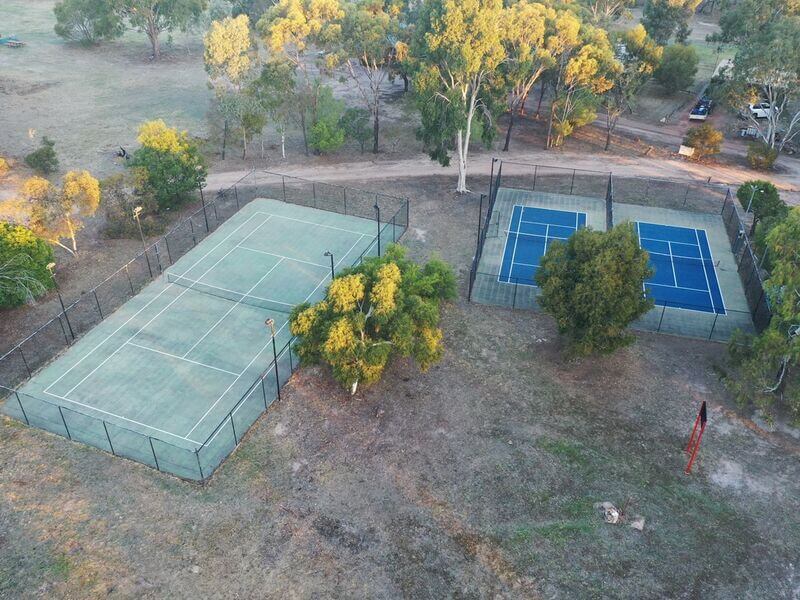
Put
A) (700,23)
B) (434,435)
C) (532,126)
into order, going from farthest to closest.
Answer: (700,23), (532,126), (434,435)

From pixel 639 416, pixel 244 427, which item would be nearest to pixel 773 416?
pixel 639 416

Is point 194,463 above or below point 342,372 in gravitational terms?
below

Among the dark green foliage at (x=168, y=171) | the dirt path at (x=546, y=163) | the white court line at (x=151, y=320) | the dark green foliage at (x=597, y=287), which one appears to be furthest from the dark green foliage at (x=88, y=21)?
the dark green foliage at (x=597, y=287)

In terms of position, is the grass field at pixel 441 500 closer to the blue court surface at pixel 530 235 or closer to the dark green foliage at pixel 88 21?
the blue court surface at pixel 530 235

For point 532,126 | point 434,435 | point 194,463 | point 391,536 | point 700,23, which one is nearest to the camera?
point 391,536

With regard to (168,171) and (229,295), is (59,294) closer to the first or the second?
(229,295)

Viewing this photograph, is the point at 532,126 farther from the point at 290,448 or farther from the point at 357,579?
the point at 357,579

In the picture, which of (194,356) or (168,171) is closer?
(194,356)

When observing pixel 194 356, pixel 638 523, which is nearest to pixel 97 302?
pixel 194 356
